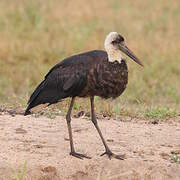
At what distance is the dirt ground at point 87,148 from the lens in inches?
224

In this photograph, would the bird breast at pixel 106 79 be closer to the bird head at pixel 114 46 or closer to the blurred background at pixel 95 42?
the bird head at pixel 114 46

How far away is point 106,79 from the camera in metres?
5.61

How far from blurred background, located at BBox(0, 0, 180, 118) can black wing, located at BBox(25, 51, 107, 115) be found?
1390 millimetres

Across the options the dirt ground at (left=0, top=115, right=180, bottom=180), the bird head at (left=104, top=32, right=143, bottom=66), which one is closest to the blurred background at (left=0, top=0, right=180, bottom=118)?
the dirt ground at (left=0, top=115, right=180, bottom=180)

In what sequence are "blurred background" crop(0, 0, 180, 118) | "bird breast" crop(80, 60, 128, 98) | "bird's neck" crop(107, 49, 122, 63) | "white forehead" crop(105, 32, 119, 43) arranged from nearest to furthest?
"bird breast" crop(80, 60, 128, 98) < "bird's neck" crop(107, 49, 122, 63) < "white forehead" crop(105, 32, 119, 43) < "blurred background" crop(0, 0, 180, 118)

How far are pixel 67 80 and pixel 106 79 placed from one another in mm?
397

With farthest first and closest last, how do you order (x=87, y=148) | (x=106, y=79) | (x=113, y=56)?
(x=87, y=148), (x=113, y=56), (x=106, y=79)

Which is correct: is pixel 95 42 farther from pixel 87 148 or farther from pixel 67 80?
pixel 67 80

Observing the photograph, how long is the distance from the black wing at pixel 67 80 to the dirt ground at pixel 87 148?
1.32 ft

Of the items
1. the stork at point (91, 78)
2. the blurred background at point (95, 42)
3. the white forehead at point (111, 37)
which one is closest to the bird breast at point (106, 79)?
the stork at point (91, 78)

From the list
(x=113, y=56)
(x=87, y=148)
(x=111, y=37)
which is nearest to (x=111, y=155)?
(x=87, y=148)

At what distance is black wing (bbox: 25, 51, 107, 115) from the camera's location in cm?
570

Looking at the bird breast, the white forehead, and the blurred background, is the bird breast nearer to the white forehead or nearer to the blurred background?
the white forehead

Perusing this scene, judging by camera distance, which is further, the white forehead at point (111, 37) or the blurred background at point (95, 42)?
the blurred background at point (95, 42)
